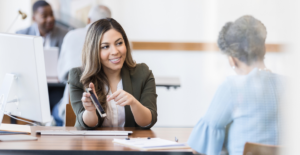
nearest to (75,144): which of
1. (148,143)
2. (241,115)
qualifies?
(148,143)

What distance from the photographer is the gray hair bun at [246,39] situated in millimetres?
858

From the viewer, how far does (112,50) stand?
152 centimetres

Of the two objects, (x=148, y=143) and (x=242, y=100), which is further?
(x=148, y=143)

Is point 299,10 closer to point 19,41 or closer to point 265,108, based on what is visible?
point 265,108

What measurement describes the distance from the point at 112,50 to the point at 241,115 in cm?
81

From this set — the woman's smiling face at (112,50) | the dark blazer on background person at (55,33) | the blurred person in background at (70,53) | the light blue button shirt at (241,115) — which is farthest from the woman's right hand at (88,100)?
the dark blazer on background person at (55,33)

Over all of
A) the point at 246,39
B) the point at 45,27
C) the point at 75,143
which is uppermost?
the point at 45,27

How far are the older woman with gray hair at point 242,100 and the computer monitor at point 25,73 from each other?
1.88 feet

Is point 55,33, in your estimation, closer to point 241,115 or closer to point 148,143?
point 148,143

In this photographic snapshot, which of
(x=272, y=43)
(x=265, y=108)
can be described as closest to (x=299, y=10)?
(x=272, y=43)

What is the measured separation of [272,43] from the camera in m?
0.79

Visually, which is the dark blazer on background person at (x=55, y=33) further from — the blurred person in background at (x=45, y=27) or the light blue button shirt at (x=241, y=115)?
the light blue button shirt at (x=241, y=115)

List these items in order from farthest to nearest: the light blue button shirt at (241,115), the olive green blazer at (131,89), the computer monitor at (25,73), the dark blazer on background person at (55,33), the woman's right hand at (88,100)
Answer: the dark blazer on background person at (55,33)
the olive green blazer at (131,89)
the woman's right hand at (88,100)
the computer monitor at (25,73)
the light blue button shirt at (241,115)

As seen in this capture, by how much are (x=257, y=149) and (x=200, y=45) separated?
9.90 ft
